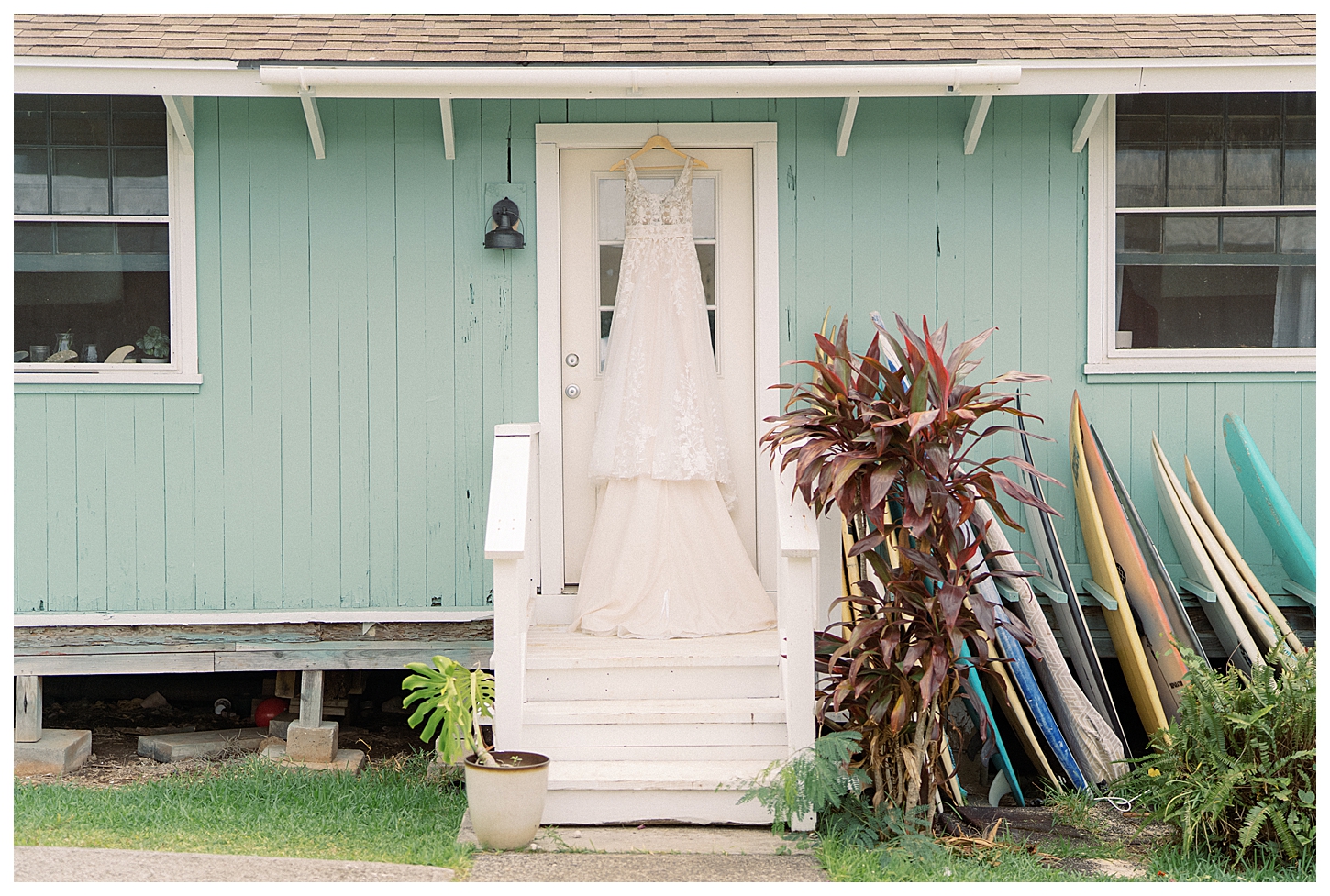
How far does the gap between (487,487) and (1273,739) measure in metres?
3.17

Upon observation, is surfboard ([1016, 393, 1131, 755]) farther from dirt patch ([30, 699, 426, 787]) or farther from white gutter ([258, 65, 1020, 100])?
dirt patch ([30, 699, 426, 787])

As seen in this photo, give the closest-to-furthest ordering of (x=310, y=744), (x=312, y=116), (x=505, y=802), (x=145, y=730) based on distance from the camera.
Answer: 1. (x=505, y=802)
2. (x=312, y=116)
3. (x=310, y=744)
4. (x=145, y=730)

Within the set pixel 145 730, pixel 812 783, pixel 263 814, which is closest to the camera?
pixel 812 783

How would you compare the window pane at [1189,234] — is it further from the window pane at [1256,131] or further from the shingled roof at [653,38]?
the shingled roof at [653,38]

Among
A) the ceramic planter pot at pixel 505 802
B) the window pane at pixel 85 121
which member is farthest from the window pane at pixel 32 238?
the ceramic planter pot at pixel 505 802

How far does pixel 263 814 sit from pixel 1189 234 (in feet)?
15.1

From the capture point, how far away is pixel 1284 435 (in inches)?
196

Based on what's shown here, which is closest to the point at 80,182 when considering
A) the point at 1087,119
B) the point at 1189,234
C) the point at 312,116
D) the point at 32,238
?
the point at 32,238

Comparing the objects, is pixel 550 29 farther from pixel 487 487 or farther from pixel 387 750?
pixel 387 750

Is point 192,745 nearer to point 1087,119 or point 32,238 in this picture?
point 32,238

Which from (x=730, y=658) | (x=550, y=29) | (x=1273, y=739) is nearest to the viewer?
(x=1273, y=739)

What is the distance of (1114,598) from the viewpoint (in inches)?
183

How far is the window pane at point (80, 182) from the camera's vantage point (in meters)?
4.85

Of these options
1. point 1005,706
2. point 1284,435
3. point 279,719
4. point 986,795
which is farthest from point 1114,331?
point 279,719
